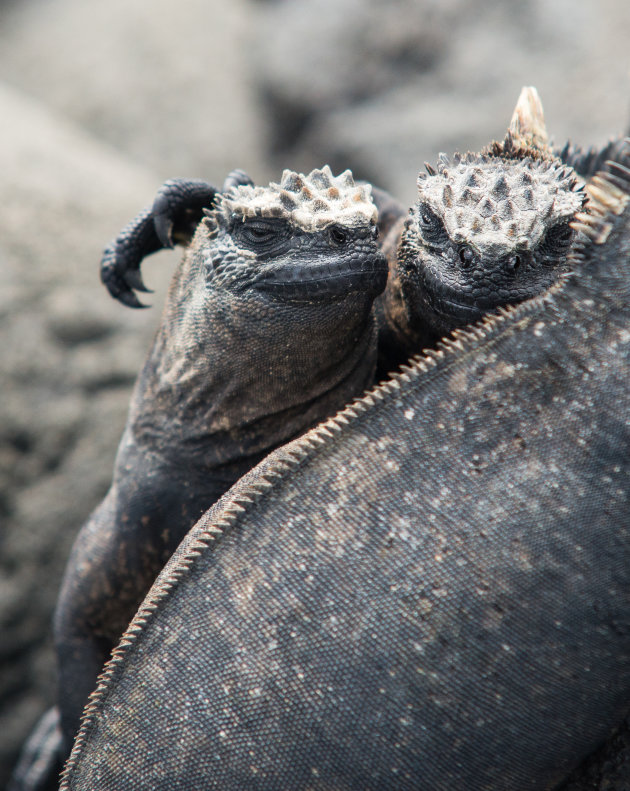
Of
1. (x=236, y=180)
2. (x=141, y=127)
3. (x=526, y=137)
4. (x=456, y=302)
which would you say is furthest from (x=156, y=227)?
(x=141, y=127)

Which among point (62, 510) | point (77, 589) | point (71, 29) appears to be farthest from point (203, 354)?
point (71, 29)

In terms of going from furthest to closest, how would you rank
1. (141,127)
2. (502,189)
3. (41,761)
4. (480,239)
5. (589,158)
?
(141,127) → (41,761) → (589,158) → (502,189) → (480,239)

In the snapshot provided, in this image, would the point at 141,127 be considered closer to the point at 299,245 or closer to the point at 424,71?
the point at 424,71

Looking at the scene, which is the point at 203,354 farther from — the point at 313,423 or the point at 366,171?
the point at 366,171

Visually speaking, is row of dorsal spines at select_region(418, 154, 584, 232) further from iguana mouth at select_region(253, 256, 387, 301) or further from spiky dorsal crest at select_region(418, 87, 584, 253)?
iguana mouth at select_region(253, 256, 387, 301)

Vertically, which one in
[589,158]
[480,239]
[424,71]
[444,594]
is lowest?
[444,594]

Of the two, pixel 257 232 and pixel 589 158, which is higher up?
pixel 589 158
